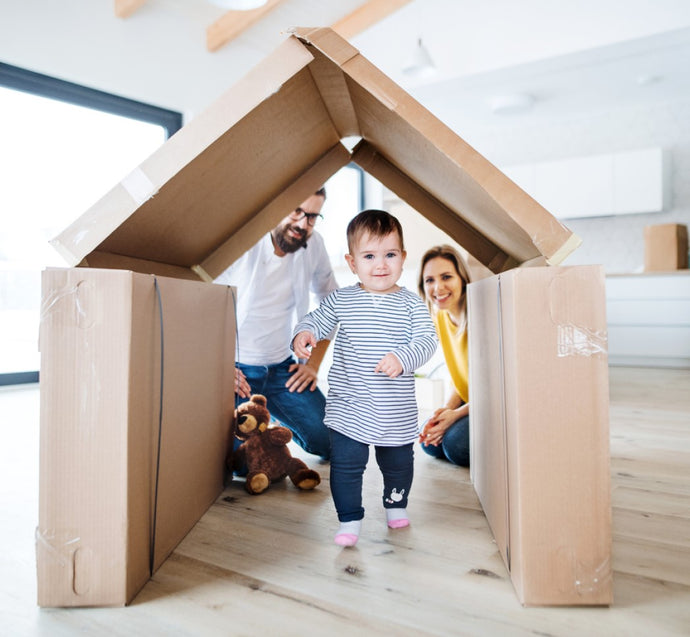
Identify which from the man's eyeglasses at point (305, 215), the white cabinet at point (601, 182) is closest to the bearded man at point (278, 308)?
the man's eyeglasses at point (305, 215)

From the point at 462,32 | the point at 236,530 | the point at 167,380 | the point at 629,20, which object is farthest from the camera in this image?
the point at 462,32

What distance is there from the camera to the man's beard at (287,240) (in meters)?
1.74

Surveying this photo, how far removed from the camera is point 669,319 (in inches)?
155

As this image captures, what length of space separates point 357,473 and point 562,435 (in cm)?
44

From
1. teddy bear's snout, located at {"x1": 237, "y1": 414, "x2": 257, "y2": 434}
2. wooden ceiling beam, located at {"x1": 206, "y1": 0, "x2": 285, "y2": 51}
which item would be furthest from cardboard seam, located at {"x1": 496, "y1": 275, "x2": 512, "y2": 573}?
wooden ceiling beam, located at {"x1": 206, "y1": 0, "x2": 285, "y2": 51}

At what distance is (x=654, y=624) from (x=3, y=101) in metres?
3.55

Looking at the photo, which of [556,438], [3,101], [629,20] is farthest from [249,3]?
[556,438]

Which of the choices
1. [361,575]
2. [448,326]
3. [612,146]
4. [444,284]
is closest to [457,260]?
[444,284]

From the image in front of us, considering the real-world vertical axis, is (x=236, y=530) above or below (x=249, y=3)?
below

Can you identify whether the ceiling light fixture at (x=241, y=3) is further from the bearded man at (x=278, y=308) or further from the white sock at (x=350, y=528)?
the white sock at (x=350, y=528)

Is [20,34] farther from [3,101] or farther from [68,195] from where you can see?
[68,195]

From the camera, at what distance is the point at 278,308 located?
5.88ft

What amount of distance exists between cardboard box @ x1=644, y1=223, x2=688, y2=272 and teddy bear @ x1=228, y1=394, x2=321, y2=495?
368cm

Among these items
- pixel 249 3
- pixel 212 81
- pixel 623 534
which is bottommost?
pixel 623 534
